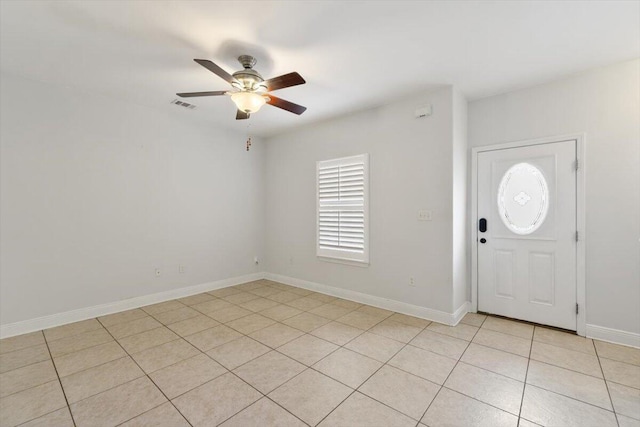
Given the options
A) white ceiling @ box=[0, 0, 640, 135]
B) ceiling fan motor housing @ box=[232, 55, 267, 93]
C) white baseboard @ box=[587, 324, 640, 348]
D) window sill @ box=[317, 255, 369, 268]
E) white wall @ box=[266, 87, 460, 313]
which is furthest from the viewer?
window sill @ box=[317, 255, 369, 268]

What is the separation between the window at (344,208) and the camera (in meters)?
4.09

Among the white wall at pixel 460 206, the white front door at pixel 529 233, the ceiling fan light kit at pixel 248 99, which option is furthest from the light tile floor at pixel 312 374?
the ceiling fan light kit at pixel 248 99

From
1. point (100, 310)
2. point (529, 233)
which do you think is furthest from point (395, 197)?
point (100, 310)

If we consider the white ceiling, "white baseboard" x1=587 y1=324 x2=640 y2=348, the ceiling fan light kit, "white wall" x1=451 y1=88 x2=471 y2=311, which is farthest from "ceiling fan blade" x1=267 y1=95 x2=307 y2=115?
"white baseboard" x1=587 y1=324 x2=640 y2=348

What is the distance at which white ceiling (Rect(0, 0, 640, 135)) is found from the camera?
2.05m

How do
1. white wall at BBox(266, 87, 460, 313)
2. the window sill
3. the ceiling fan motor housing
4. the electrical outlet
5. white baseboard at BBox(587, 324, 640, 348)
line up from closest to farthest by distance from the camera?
the ceiling fan motor housing
white baseboard at BBox(587, 324, 640, 348)
white wall at BBox(266, 87, 460, 313)
the electrical outlet
the window sill

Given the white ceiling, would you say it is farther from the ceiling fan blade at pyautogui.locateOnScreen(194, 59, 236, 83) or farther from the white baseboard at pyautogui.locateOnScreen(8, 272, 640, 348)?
the white baseboard at pyautogui.locateOnScreen(8, 272, 640, 348)

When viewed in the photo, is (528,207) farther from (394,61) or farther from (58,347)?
(58,347)

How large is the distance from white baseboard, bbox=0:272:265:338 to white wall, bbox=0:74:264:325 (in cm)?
7

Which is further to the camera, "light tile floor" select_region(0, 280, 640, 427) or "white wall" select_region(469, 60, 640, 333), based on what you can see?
"white wall" select_region(469, 60, 640, 333)

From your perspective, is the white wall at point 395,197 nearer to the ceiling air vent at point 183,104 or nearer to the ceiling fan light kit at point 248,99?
the ceiling air vent at point 183,104

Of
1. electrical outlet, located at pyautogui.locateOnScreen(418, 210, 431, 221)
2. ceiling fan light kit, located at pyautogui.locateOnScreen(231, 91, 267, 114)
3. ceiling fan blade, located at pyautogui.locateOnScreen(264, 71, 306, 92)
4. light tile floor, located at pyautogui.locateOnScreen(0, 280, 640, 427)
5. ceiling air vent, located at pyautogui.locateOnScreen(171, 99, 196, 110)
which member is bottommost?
light tile floor, located at pyautogui.locateOnScreen(0, 280, 640, 427)

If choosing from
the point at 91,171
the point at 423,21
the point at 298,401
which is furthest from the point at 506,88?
the point at 91,171

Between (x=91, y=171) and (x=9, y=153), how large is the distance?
0.70 meters
